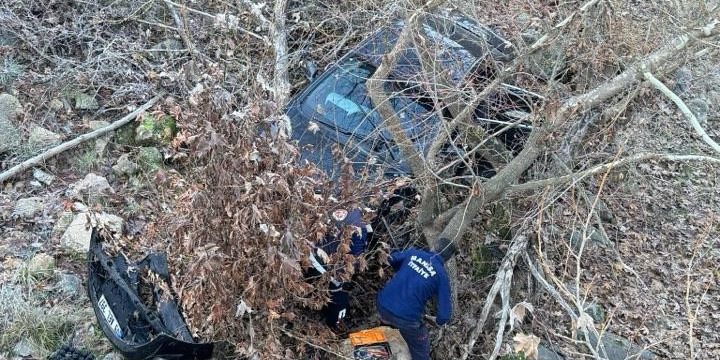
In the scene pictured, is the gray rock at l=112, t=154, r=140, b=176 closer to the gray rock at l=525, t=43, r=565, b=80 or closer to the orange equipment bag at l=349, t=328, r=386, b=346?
the orange equipment bag at l=349, t=328, r=386, b=346

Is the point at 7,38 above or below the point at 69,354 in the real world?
above

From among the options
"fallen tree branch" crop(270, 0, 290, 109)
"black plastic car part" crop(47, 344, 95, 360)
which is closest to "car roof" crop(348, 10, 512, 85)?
"fallen tree branch" crop(270, 0, 290, 109)

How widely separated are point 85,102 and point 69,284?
2480 mm

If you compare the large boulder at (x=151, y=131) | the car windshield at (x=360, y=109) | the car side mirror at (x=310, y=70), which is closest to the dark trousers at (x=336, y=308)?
the car windshield at (x=360, y=109)

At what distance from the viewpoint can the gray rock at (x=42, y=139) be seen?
6496 millimetres

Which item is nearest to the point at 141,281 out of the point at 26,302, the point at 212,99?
the point at 26,302

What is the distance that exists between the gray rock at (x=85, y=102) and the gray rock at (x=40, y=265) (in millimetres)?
2104

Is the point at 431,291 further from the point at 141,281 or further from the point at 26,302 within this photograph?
the point at 26,302

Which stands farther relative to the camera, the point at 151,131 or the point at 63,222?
the point at 151,131

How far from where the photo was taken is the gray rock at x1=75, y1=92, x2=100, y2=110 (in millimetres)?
6977

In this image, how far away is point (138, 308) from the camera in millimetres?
4340

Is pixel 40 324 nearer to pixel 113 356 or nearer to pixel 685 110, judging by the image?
pixel 113 356

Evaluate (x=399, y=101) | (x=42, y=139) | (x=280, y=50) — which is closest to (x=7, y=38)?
(x=42, y=139)

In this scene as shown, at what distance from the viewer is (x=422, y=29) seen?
534 centimetres
